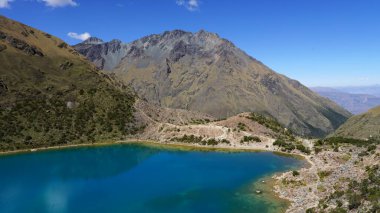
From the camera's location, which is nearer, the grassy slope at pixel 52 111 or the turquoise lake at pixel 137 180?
the turquoise lake at pixel 137 180

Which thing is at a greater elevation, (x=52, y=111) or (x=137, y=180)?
(x=52, y=111)

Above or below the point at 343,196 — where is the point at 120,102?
above

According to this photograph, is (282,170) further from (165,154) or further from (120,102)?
(120,102)

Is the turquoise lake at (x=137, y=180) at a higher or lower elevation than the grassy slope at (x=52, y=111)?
lower

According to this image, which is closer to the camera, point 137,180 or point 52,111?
point 137,180

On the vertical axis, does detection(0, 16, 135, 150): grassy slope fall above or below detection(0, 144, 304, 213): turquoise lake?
above

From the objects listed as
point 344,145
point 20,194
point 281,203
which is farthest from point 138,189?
point 344,145

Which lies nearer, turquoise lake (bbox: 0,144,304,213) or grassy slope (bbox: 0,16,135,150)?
turquoise lake (bbox: 0,144,304,213)

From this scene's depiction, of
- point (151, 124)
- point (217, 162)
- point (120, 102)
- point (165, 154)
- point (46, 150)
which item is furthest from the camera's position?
point (120, 102)
